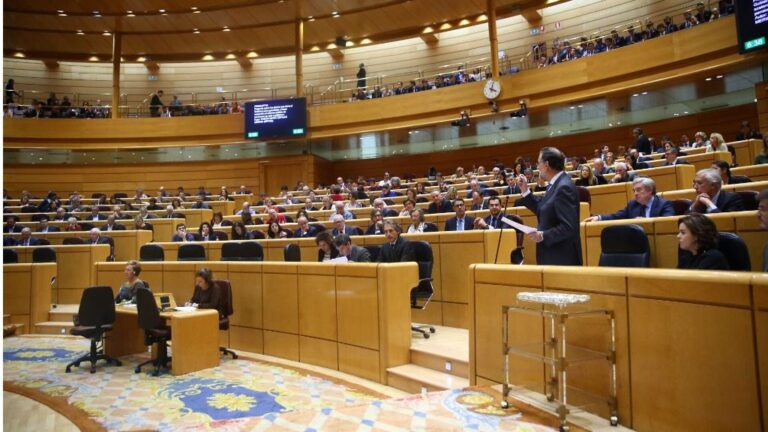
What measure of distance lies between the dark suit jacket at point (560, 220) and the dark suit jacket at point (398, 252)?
6.61ft

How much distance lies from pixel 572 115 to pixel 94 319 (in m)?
12.0

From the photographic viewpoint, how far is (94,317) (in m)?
5.63

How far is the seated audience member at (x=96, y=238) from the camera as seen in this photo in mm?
9353

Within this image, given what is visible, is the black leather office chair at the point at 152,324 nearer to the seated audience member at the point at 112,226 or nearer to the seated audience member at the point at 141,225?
the seated audience member at the point at 141,225

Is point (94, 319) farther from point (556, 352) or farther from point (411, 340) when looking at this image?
point (556, 352)

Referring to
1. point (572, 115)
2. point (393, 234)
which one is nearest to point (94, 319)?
point (393, 234)

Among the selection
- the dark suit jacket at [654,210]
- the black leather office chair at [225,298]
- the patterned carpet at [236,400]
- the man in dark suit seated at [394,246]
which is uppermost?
the dark suit jacket at [654,210]

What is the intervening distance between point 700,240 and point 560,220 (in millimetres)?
688

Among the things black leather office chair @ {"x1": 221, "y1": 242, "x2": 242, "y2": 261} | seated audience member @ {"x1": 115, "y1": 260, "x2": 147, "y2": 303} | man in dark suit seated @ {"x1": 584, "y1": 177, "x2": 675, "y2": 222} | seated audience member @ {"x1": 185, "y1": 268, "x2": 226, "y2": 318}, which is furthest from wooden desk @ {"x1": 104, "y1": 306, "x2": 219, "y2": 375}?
man in dark suit seated @ {"x1": 584, "y1": 177, "x2": 675, "y2": 222}

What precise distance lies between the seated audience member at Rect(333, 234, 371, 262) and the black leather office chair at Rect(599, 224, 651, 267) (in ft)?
8.13

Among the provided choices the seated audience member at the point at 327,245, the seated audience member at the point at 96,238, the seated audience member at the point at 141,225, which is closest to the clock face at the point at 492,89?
the seated audience member at the point at 141,225

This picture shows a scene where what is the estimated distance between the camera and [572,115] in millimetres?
14047

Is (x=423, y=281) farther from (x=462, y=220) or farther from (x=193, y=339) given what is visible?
(x=193, y=339)

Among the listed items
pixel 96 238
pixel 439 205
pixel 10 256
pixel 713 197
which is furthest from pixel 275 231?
pixel 713 197
